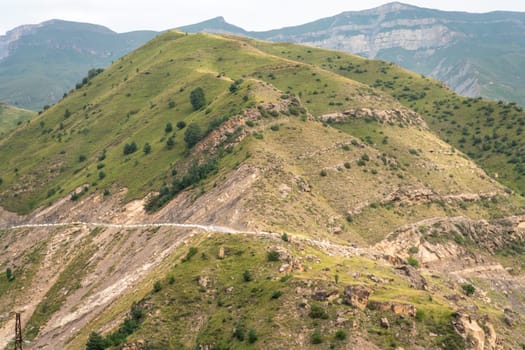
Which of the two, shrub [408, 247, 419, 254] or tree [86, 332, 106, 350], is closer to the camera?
tree [86, 332, 106, 350]

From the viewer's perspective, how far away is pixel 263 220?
241 feet

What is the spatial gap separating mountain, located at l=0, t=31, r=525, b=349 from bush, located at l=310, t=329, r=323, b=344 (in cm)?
13

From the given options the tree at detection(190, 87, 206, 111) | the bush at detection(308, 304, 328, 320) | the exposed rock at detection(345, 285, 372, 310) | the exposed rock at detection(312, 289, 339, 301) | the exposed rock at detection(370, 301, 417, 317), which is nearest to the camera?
the exposed rock at detection(370, 301, 417, 317)

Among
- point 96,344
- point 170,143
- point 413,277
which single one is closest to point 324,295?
point 413,277

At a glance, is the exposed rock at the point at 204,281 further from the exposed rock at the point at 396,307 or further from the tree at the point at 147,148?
the tree at the point at 147,148

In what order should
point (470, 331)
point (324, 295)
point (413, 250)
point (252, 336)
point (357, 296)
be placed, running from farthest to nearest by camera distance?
point (413, 250) → point (324, 295) → point (357, 296) → point (252, 336) → point (470, 331)

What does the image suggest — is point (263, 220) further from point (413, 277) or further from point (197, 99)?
point (197, 99)

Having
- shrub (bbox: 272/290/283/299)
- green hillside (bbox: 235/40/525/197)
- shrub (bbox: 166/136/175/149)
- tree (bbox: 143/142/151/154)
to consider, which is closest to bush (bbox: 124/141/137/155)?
tree (bbox: 143/142/151/154)

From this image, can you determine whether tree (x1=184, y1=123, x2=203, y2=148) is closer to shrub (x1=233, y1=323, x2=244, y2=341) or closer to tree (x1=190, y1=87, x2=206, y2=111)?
tree (x1=190, y1=87, x2=206, y2=111)

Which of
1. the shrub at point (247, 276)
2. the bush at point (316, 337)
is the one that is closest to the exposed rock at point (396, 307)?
the bush at point (316, 337)

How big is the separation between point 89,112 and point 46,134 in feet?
49.6

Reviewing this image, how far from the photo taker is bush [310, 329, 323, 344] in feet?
Result: 142

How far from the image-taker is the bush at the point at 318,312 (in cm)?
4556

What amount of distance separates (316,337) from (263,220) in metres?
31.1
